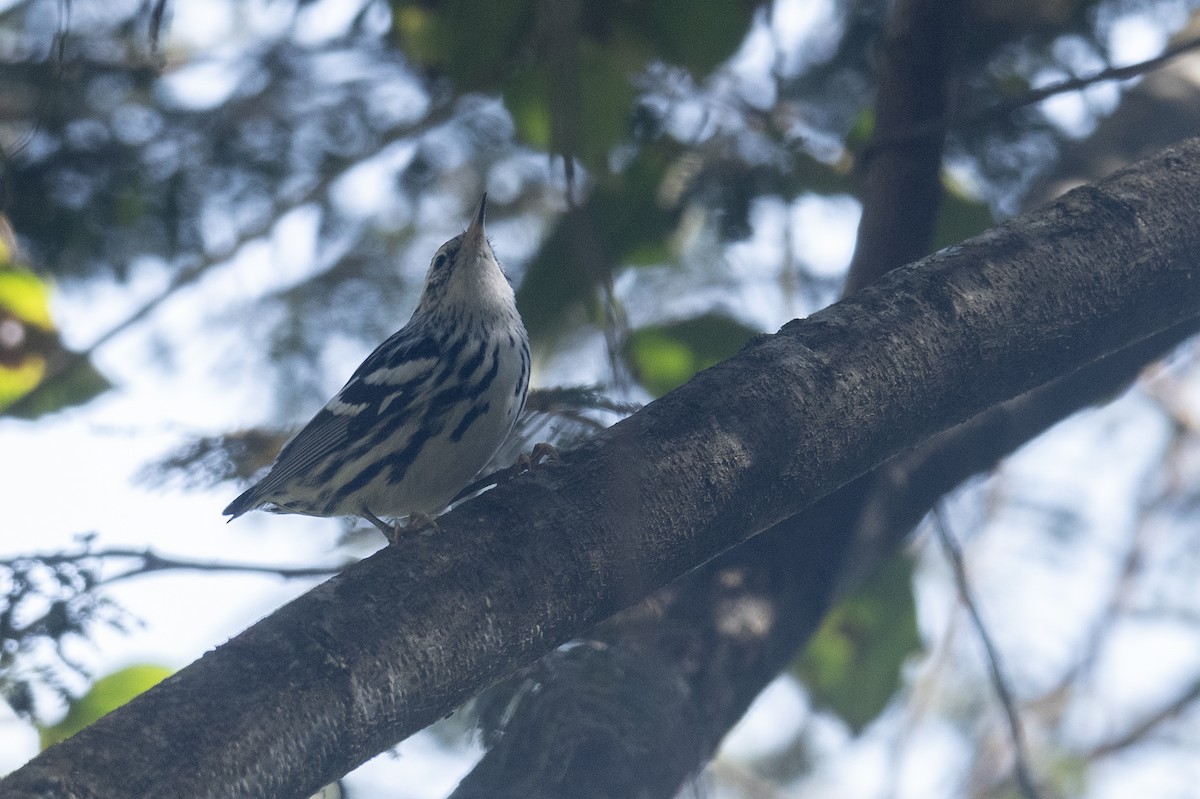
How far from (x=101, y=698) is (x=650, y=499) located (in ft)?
6.78

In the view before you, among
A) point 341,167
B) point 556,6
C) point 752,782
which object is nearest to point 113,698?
point 556,6

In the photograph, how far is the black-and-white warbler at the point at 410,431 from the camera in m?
4.04

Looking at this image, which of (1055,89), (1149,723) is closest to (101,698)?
(1055,89)

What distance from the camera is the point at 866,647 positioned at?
4.70 meters

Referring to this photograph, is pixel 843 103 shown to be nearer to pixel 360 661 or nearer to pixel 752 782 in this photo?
pixel 360 661

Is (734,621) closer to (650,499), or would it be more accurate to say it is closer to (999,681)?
(999,681)

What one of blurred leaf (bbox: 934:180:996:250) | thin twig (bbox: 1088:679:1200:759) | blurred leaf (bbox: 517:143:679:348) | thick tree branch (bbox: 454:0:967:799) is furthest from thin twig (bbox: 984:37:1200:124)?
thin twig (bbox: 1088:679:1200:759)

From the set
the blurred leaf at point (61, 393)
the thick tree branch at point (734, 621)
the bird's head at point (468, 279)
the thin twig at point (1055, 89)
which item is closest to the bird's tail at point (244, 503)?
the blurred leaf at point (61, 393)

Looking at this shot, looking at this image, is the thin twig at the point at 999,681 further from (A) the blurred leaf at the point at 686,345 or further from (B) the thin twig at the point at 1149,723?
(B) the thin twig at the point at 1149,723

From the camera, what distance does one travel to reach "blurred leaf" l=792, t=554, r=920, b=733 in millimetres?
4629

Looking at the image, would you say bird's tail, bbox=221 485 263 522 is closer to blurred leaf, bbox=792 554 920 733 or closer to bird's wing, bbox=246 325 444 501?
bird's wing, bbox=246 325 444 501

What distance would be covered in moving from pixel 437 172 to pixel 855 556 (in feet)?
10.3

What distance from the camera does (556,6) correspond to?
2010mm

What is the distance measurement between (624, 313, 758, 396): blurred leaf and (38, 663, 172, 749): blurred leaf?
1954 mm
